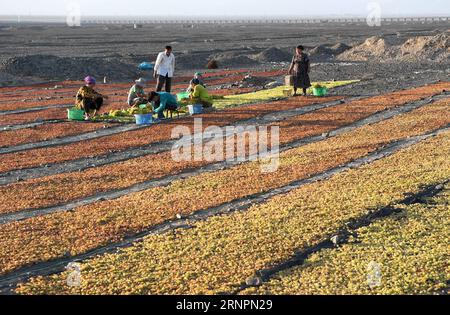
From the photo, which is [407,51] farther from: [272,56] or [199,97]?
[199,97]

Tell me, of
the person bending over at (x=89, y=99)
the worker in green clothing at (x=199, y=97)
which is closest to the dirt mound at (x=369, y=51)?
the worker in green clothing at (x=199, y=97)

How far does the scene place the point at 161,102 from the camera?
2641 centimetres

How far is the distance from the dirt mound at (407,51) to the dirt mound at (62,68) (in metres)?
25.9

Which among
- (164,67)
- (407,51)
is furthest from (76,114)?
(407,51)

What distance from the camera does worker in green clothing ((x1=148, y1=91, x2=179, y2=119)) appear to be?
86.3ft

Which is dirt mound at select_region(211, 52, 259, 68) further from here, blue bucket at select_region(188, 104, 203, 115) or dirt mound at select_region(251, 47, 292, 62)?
blue bucket at select_region(188, 104, 203, 115)

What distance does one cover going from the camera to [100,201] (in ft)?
47.4

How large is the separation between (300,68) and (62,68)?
29.7m

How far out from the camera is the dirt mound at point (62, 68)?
181 ft

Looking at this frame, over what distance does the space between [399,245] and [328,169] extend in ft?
20.9

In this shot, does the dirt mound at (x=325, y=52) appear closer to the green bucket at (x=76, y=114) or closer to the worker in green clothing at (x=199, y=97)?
the worker in green clothing at (x=199, y=97)
